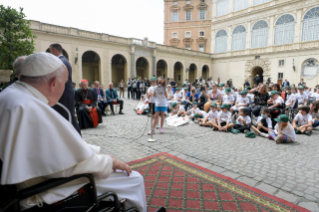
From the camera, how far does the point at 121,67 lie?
1284 inches

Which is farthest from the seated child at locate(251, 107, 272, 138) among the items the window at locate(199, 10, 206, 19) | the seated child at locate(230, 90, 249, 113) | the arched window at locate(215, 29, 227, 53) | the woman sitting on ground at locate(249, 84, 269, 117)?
the window at locate(199, 10, 206, 19)

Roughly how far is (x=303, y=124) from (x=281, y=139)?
2066mm

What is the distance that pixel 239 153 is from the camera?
16.1 feet

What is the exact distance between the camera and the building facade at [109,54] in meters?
20.1

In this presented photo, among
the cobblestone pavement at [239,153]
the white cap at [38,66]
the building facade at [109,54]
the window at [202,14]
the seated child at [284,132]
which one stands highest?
the window at [202,14]

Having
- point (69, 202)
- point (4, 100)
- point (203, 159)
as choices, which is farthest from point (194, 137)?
point (4, 100)

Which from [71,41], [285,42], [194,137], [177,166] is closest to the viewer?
[177,166]

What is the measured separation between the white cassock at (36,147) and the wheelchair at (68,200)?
5 centimetres

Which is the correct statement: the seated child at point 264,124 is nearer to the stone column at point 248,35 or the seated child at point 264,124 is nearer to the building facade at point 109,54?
the building facade at point 109,54

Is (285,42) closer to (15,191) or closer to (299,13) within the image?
(299,13)

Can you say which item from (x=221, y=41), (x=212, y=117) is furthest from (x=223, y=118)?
(x=221, y=41)

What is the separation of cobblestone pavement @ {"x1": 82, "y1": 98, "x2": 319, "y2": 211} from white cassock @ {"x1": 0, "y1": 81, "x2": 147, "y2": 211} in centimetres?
304

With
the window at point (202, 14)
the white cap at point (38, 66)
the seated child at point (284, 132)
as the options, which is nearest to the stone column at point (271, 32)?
the window at point (202, 14)

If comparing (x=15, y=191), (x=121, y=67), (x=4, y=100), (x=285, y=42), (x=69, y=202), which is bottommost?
(x=69, y=202)
